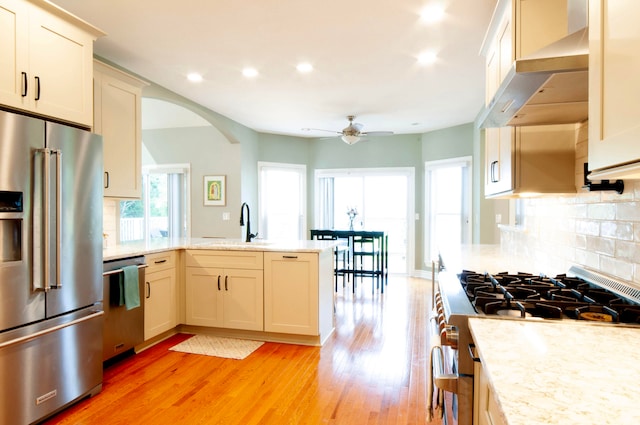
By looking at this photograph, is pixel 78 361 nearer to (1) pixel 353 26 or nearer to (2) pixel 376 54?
(1) pixel 353 26

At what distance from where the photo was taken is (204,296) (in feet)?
11.5

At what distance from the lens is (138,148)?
11.1ft

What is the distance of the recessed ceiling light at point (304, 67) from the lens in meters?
3.52

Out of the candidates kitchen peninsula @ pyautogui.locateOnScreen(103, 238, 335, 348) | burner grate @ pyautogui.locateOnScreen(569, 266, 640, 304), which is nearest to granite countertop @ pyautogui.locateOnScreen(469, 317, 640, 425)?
burner grate @ pyautogui.locateOnScreen(569, 266, 640, 304)

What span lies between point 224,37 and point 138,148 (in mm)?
1282

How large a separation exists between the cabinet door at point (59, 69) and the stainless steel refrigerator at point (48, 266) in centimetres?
18

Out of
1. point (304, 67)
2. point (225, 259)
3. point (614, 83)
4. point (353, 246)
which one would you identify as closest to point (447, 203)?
point (353, 246)

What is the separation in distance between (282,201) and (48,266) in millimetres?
5103

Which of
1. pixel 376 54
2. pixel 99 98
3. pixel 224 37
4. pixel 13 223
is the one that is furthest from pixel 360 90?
pixel 13 223

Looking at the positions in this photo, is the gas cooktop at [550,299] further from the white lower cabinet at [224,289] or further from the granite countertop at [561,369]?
the white lower cabinet at [224,289]

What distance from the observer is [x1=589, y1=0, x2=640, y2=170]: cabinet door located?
0.80 metres

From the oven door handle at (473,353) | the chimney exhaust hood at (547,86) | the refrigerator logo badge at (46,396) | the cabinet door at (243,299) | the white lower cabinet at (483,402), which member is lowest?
the refrigerator logo badge at (46,396)

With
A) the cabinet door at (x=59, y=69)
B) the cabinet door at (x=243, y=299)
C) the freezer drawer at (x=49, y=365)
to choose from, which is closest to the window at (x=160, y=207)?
the cabinet door at (x=243, y=299)

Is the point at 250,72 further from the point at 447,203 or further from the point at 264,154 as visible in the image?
the point at 447,203
